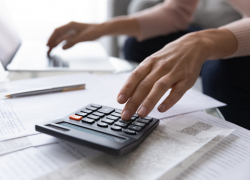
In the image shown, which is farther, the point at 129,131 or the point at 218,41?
the point at 218,41

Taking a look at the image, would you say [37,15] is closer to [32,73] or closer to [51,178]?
[32,73]

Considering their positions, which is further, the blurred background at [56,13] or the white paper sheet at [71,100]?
the blurred background at [56,13]

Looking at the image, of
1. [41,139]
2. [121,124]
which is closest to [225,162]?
[121,124]

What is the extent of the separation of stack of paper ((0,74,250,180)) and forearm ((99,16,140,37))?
0.44m

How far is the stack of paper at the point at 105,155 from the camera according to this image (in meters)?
0.26

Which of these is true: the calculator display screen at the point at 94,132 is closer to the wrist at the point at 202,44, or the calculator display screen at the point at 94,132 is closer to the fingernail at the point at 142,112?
the fingernail at the point at 142,112

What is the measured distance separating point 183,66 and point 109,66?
30cm

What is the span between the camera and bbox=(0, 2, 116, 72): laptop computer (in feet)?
2.06

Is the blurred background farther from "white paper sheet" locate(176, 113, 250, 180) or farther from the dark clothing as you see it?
"white paper sheet" locate(176, 113, 250, 180)

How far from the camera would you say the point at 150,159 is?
10.9 inches

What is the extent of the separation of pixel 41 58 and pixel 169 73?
0.48m

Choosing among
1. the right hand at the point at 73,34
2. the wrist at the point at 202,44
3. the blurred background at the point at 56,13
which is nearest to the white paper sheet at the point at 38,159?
the wrist at the point at 202,44

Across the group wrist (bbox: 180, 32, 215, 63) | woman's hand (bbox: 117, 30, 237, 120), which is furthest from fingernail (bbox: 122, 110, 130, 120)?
wrist (bbox: 180, 32, 215, 63)

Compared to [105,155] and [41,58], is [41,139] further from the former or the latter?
[41,58]
